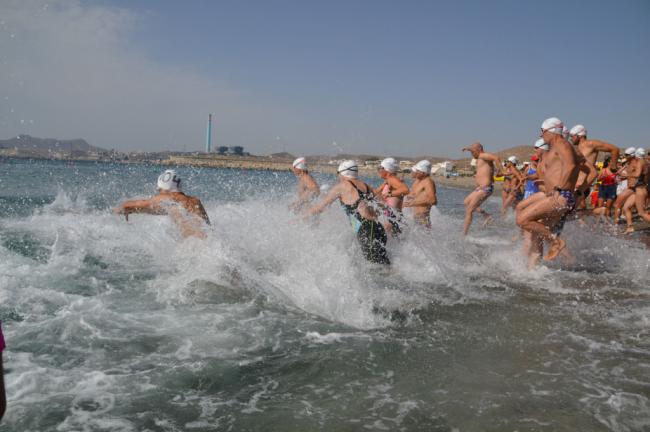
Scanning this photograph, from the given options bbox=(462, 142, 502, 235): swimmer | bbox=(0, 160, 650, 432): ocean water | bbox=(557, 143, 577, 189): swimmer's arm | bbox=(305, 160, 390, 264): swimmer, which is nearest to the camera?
bbox=(0, 160, 650, 432): ocean water

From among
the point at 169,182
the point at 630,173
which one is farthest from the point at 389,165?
the point at 630,173

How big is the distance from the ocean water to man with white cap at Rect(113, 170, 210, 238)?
0.27 meters

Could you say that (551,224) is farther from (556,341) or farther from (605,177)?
(605,177)

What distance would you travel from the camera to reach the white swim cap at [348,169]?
6812 mm

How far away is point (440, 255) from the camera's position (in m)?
7.91

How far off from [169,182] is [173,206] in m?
0.31

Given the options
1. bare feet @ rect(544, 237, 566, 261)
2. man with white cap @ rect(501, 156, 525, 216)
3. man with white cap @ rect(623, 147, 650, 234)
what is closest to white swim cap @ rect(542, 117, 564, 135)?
bare feet @ rect(544, 237, 566, 261)

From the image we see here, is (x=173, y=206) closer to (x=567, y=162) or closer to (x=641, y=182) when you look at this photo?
(x=567, y=162)

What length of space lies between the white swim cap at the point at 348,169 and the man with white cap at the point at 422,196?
8.03 feet

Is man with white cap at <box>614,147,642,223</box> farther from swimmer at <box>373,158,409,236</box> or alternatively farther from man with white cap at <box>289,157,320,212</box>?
man with white cap at <box>289,157,320,212</box>

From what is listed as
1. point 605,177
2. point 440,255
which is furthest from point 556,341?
point 605,177

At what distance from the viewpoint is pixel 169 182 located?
5.98 metres

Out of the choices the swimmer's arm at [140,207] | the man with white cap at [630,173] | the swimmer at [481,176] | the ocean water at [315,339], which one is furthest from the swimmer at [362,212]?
the man with white cap at [630,173]

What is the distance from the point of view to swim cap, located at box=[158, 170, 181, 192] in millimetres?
5965
